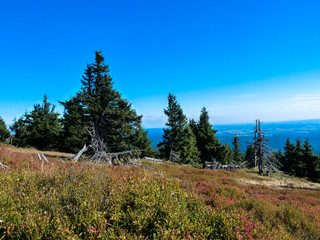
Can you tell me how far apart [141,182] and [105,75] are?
21.6 m

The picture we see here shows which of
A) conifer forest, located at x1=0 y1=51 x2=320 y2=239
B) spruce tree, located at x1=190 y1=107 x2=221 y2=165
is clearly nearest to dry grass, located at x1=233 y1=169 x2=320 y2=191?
conifer forest, located at x1=0 y1=51 x2=320 y2=239

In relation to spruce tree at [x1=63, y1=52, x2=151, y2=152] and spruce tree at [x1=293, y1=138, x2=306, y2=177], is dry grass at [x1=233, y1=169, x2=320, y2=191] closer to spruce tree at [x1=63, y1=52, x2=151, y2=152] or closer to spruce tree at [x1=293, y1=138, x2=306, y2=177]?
spruce tree at [x1=63, y1=52, x2=151, y2=152]

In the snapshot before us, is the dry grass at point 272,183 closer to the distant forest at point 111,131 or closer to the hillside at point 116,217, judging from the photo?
the distant forest at point 111,131

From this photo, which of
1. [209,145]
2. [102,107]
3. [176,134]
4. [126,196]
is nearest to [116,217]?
[126,196]

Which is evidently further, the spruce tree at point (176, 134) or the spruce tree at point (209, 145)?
the spruce tree at point (209, 145)

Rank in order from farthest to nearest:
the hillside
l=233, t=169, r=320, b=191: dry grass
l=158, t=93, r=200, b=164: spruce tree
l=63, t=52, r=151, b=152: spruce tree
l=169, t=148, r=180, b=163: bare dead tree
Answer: l=158, t=93, r=200, b=164: spruce tree < l=169, t=148, r=180, b=163: bare dead tree < l=63, t=52, r=151, b=152: spruce tree < l=233, t=169, r=320, b=191: dry grass < the hillside

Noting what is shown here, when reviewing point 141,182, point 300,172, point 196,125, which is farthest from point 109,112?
point 300,172

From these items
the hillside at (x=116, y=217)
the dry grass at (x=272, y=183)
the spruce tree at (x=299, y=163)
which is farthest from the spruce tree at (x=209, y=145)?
the hillside at (x=116, y=217)

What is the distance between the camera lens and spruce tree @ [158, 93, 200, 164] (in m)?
31.5

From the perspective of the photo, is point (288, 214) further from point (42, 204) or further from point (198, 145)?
point (198, 145)

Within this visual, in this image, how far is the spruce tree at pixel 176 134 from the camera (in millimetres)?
31531

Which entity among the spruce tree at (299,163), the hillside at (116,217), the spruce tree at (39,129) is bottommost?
the spruce tree at (299,163)

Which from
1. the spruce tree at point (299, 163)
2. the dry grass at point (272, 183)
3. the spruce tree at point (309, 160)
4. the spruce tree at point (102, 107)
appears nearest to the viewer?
the dry grass at point (272, 183)

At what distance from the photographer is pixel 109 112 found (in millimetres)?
20953
